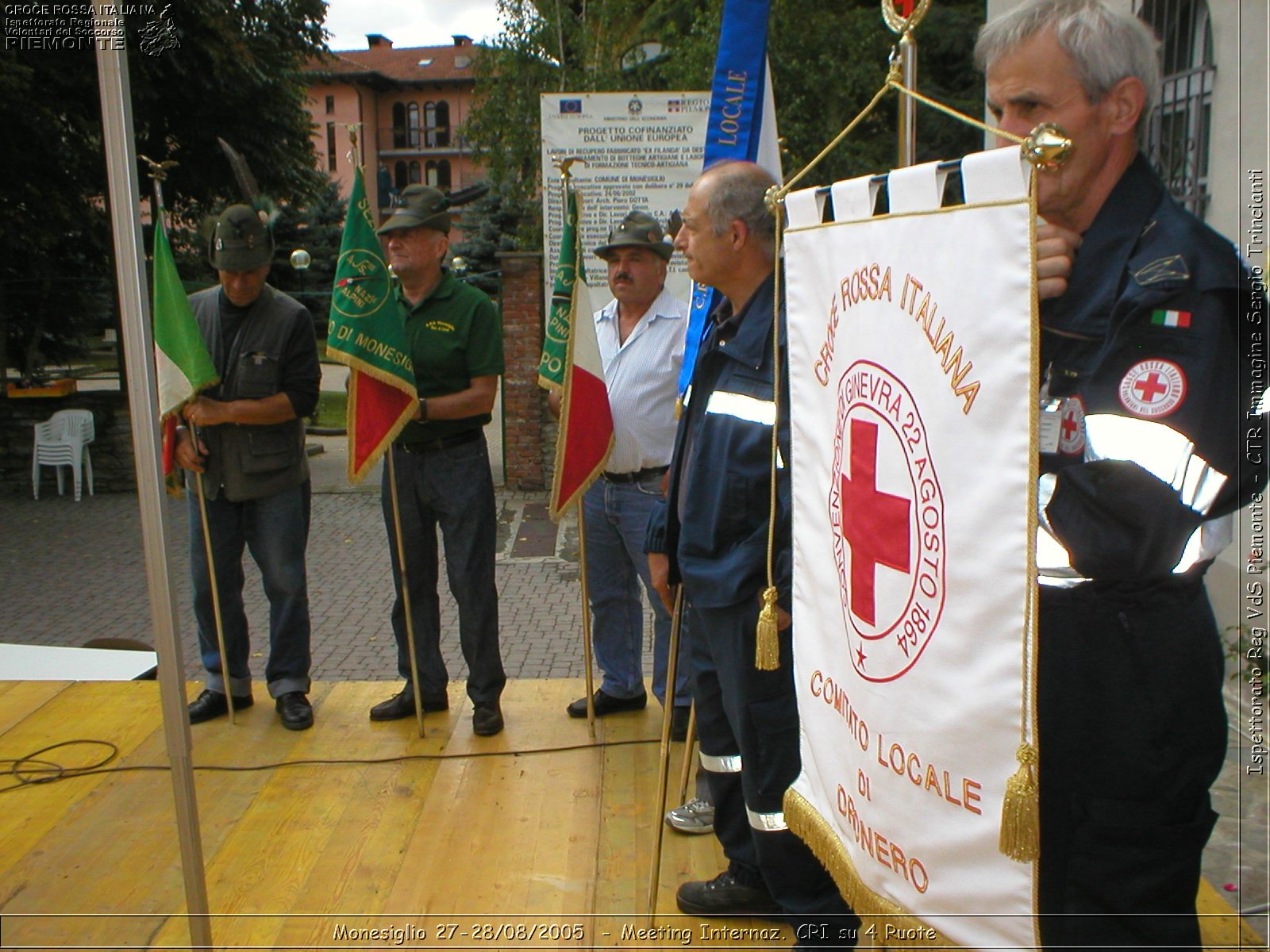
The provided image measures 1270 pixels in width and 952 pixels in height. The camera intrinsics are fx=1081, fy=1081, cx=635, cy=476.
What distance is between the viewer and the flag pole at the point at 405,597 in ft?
13.3

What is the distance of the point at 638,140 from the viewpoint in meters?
7.68

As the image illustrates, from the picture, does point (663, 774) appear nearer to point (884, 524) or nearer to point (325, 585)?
point (884, 524)

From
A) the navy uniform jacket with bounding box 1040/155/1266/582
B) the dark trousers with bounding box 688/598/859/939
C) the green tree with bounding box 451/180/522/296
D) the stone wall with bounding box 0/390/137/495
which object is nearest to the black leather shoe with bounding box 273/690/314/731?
Result: the dark trousers with bounding box 688/598/859/939

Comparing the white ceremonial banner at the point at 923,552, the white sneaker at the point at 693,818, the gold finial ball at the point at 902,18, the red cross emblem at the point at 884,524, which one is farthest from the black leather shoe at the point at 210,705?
the gold finial ball at the point at 902,18

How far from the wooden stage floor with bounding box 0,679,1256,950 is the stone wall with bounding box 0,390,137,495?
808 cm

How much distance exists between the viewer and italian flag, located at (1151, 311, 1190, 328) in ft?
4.95

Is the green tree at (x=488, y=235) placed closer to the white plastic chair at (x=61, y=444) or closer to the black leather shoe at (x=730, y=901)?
the white plastic chair at (x=61, y=444)

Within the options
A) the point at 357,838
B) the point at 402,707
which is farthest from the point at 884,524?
the point at 402,707

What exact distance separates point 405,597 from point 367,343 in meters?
0.99

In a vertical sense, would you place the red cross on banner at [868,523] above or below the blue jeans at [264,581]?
above

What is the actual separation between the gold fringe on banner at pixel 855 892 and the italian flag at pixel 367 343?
2.21m

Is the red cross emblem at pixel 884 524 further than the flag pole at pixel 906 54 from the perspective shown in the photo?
No

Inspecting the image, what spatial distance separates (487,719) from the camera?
4051mm

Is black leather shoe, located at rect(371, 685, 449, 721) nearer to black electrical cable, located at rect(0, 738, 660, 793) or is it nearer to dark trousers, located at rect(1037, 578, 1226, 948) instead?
black electrical cable, located at rect(0, 738, 660, 793)
